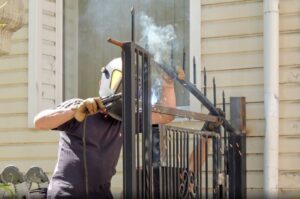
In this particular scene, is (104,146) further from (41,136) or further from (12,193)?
(41,136)

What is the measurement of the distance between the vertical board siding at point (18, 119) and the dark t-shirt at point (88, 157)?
2915mm

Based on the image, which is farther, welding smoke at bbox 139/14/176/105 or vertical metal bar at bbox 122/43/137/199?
welding smoke at bbox 139/14/176/105

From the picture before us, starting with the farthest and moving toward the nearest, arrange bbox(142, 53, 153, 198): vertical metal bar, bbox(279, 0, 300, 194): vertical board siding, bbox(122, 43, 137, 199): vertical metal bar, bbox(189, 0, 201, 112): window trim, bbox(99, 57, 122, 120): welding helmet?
bbox(189, 0, 201, 112): window trim
bbox(279, 0, 300, 194): vertical board siding
bbox(99, 57, 122, 120): welding helmet
bbox(142, 53, 153, 198): vertical metal bar
bbox(122, 43, 137, 199): vertical metal bar

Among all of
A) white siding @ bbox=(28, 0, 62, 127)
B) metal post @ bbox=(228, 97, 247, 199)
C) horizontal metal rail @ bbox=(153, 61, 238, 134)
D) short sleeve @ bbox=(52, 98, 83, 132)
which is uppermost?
white siding @ bbox=(28, 0, 62, 127)

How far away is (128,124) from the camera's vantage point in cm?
295

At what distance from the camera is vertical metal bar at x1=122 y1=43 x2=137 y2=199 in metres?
2.91

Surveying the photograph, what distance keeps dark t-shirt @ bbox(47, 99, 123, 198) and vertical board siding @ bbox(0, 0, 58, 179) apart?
2.91 metres

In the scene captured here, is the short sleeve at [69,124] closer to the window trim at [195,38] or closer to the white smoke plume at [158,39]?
the window trim at [195,38]

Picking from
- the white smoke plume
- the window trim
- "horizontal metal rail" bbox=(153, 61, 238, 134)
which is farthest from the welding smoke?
"horizontal metal rail" bbox=(153, 61, 238, 134)

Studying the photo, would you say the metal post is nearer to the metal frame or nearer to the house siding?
the house siding

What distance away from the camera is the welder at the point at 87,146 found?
3699 millimetres

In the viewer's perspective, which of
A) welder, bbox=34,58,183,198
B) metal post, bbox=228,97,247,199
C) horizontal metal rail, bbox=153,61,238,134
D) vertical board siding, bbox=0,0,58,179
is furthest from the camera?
vertical board siding, bbox=0,0,58,179

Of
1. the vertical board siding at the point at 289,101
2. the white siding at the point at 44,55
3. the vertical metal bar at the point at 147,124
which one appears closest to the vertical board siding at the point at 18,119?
the white siding at the point at 44,55

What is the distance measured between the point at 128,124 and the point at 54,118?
82cm
